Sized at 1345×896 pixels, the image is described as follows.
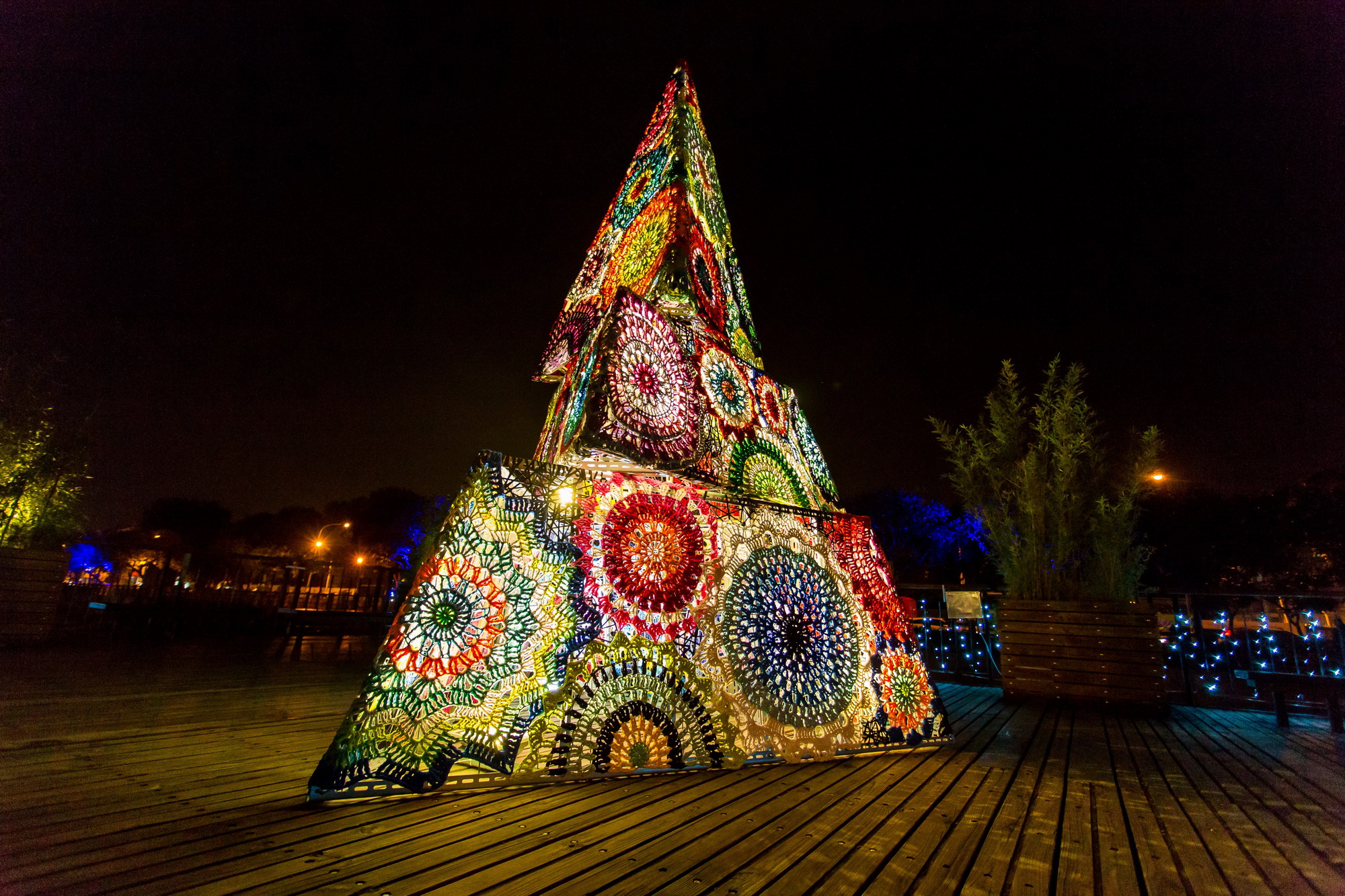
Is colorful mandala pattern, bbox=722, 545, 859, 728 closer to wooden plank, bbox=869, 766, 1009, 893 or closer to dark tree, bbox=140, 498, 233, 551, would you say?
wooden plank, bbox=869, 766, 1009, 893

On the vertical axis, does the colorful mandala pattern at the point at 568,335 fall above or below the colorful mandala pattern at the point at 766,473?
above

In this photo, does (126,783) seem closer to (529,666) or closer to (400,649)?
(400,649)

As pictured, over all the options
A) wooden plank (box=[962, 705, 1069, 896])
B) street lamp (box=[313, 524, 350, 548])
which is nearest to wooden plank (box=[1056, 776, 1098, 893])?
wooden plank (box=[962, 705, 1069, 896])

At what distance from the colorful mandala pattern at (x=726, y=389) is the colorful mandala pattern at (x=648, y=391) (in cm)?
15

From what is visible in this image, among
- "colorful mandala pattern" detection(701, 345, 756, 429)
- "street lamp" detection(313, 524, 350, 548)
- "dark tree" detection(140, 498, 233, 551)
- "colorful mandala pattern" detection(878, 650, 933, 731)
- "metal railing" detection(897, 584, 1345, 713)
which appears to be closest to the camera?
"colorful mandala pattern" detection(878, 650, 933, 731)

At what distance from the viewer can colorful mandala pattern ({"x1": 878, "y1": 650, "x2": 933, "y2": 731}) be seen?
3.15 m

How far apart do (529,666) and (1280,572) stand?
27588mm

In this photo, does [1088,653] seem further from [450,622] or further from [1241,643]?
[450,622]

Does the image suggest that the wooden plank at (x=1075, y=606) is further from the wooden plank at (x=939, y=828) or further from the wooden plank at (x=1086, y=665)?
the wooden plank at (x=939, y=828)

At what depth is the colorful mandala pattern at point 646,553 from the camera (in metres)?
2.57

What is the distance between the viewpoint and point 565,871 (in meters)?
1.56

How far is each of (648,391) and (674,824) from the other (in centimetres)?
199

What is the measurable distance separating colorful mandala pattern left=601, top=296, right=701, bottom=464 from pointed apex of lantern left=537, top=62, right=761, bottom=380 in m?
0.38

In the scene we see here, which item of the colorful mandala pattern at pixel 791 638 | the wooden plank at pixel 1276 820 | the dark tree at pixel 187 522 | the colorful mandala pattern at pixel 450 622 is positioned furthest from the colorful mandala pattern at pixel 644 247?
the dark tree at pixel 187 522
